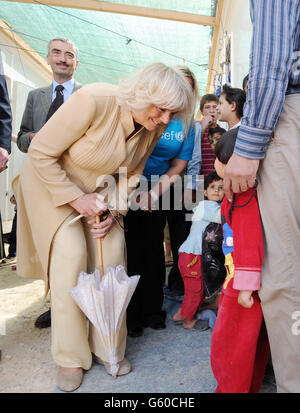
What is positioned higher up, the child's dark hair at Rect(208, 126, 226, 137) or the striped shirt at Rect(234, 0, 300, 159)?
the striped shirt at Rect(234, 0, 300, 159)

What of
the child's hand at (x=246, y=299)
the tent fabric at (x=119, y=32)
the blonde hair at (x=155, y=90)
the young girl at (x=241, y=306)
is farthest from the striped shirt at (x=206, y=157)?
the tent fabric at (x=119, y=32)

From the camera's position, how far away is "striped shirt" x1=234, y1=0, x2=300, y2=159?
1167 millimetres

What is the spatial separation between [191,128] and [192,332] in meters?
1.39

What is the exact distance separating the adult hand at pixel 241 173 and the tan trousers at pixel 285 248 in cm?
6

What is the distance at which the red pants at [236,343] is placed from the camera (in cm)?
144

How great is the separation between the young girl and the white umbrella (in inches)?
19.3

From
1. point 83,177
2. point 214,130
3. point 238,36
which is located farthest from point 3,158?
point 238,36

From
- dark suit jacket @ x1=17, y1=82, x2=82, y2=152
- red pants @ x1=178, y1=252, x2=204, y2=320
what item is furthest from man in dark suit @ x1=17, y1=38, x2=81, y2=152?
red pants @ x1=178, y1=252, x2=204, y2=320

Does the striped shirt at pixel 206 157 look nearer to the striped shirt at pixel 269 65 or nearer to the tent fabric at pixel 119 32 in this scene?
the striped shirt at pixel 269 65

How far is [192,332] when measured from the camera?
2.36 m

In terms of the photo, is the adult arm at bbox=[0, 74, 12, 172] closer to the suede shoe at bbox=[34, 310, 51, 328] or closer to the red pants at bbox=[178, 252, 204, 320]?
the suede shoe at bbox=[34, 310, 51, 328]

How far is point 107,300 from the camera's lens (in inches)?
68.4

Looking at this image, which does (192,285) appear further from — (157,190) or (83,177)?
(83,177)

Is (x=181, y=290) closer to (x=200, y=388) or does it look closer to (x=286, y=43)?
(x=200, y=388)
